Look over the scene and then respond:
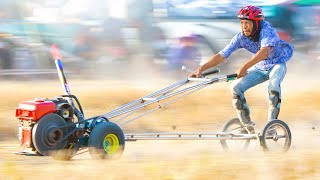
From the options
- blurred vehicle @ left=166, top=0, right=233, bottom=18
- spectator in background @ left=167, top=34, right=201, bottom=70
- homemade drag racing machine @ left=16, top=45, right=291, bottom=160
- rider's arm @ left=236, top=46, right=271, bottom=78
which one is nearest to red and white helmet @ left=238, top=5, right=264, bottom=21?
rider's arm @ left=236, top=46, right=271, bottom=78

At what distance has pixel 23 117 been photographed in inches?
361

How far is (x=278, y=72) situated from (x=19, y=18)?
11431 millimetres

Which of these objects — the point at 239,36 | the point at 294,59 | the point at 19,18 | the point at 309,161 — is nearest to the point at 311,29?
the point at 294,59

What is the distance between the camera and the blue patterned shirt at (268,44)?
10.4 meters

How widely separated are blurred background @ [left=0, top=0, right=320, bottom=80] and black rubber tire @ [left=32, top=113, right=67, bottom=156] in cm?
1117

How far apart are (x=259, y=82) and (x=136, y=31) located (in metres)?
11.0

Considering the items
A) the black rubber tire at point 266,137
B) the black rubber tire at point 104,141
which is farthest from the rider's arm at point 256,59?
the black rubber tire at point 104,141

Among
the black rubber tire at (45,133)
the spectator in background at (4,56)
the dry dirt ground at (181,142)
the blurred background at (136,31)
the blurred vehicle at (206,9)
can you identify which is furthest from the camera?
the blurred vehicle at (206,9)

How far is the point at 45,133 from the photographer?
901 cm

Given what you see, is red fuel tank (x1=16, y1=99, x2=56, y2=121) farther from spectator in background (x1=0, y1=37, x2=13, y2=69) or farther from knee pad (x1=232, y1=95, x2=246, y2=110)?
spectator in background (x1=0, y1=37, x2=13, y2=69)

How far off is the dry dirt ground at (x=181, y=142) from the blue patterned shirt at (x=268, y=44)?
1.08 m

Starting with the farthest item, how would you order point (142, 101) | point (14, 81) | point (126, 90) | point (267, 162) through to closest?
1. point (14, 81)
2. point (126, 90)
3. point (142, 101)
4. point (267, 162)

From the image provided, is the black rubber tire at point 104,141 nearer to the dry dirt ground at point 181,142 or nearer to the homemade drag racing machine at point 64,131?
the homemade drag racing machine at point 64,131

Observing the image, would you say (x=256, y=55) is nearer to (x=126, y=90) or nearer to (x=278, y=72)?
(x=278, y=72)
